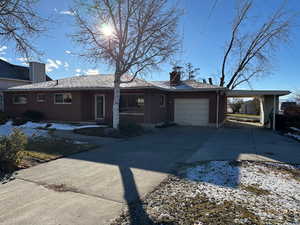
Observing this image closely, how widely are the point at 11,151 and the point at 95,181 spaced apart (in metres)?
2.45

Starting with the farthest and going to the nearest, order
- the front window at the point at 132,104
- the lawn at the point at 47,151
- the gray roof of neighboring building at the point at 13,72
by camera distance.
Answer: the gray roof of neighboring building at the point at 13,72, the front window at the point at 132,104, the lawn at the point at 47,151

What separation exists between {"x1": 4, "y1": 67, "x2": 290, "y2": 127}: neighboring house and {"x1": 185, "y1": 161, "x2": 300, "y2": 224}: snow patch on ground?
8.68 meters

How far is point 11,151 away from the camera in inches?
198

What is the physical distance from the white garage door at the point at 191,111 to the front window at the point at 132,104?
3455 millimetres

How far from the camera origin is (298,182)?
433 centimetres

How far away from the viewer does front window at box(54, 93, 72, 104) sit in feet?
50.1

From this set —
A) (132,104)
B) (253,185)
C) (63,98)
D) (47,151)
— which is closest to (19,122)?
(63,98)

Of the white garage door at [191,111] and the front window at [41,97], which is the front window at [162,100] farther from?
the front window at [41,97]

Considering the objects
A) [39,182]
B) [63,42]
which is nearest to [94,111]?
[63,42]

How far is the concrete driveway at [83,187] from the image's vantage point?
9.77ft

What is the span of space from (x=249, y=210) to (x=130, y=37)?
9.79m

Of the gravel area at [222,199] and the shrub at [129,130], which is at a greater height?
the shrub at [129,130]

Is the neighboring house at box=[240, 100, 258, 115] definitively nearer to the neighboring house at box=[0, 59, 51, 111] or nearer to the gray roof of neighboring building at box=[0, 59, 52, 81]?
the neighboring house at box=[0, 59, 51, 111]

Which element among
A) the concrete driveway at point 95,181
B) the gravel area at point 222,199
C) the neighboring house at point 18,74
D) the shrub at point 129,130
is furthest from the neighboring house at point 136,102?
the gravel area at point 222,199
